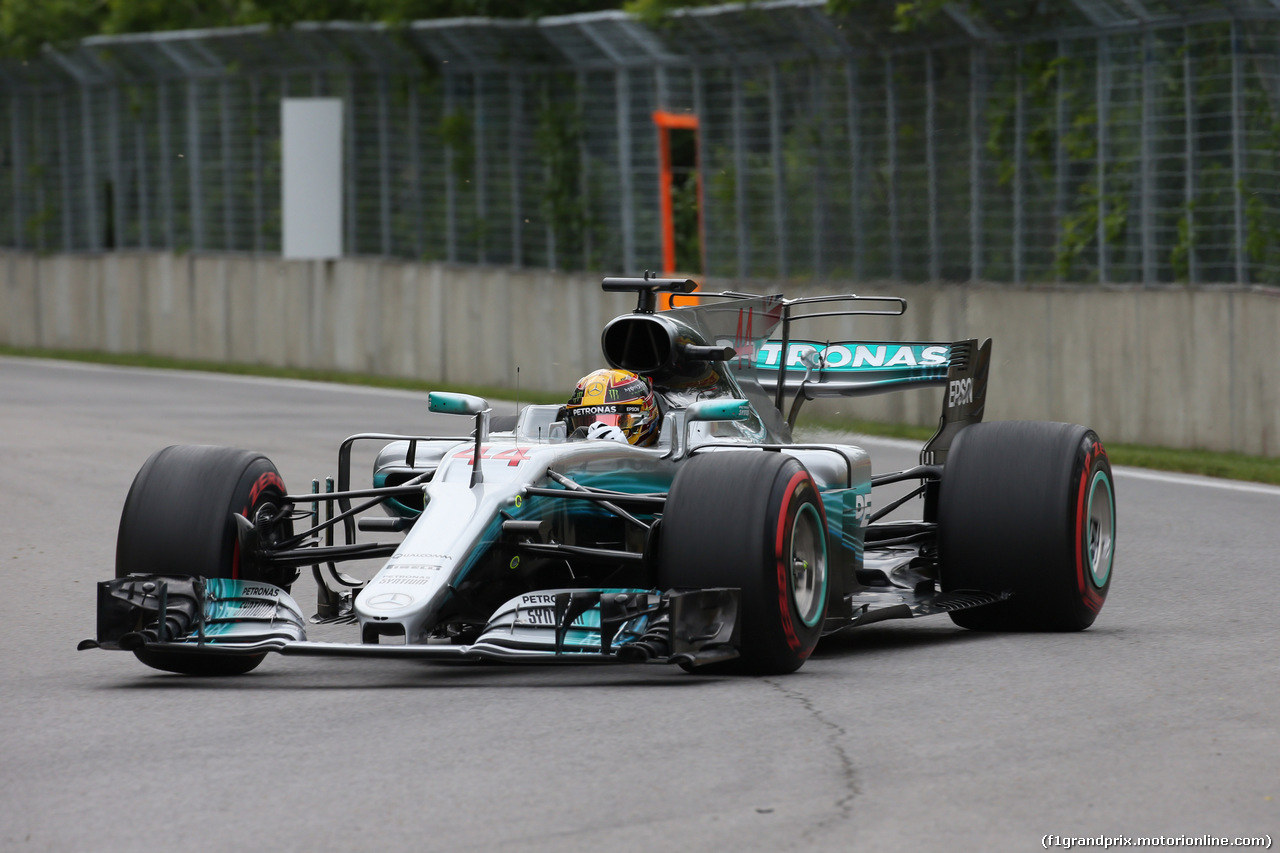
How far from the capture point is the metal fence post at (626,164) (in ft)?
72.1

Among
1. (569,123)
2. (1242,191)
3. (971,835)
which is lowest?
(971,835)

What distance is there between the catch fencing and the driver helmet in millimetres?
8640

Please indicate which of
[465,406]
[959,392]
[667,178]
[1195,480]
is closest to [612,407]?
[465,406]

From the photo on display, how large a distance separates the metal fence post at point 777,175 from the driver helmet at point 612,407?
12.3 meters

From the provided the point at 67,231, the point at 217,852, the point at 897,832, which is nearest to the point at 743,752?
the point at 897,832

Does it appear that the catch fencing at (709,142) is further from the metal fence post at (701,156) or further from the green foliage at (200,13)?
the green foliage at (200,13)

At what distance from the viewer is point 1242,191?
15.6 m

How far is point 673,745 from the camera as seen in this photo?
5.90 meters

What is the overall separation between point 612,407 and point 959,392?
195cm

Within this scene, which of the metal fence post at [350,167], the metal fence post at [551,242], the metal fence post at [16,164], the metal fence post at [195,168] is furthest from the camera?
the metal fence post at [16,164]

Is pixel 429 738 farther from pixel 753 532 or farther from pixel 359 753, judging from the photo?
pixel 753 532

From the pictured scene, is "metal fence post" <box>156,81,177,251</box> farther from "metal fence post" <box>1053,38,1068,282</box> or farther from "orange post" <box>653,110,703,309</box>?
"metal fence post" <box>1053,38,1068,282</box>

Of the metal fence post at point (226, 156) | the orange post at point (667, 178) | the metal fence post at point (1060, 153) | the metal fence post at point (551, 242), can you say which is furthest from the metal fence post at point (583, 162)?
the metal fence post at point (1060, 153)

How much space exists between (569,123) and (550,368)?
9.77 feet
